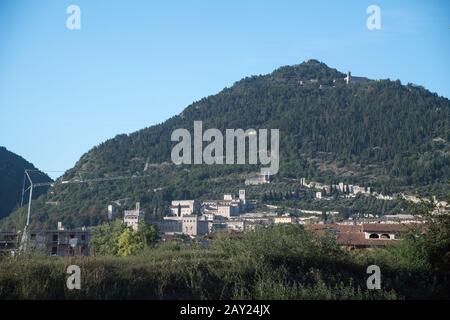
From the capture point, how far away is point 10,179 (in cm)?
9200

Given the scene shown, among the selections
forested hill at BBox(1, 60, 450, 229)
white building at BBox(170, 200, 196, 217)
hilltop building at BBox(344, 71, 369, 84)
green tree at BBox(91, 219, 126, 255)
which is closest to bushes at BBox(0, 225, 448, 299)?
green tree at BBox(91, 219, 126, 255)

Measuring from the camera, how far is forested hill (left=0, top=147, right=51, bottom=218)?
88875mm

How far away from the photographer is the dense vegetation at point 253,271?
9672 millimetres

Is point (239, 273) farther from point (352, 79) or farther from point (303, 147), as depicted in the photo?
point (352, 79)

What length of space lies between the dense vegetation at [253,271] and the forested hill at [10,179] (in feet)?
261

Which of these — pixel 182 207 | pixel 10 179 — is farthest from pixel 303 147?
pixel 10 179

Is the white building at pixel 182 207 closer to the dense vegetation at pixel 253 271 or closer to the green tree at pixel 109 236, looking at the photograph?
the green tree at pixel 109 236

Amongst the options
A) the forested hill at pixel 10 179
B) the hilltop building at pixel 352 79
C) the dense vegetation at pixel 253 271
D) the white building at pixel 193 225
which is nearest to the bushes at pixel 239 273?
the dense vegetation at pixel 253 271

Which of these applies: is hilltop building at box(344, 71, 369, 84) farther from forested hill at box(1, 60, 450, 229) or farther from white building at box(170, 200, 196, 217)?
white building at box(170, 200, 196, 217)

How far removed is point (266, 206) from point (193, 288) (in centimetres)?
10764

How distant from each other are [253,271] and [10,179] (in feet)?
282

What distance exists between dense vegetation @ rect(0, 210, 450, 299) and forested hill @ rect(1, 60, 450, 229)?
286ft

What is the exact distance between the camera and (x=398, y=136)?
128m
